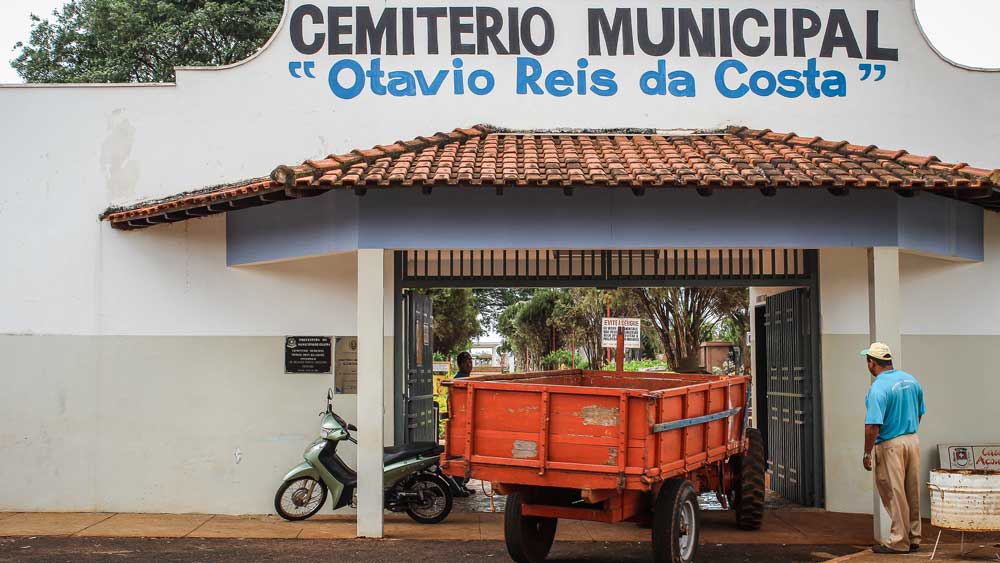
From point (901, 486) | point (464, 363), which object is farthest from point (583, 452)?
point (464, 363)

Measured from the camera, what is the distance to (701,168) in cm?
973

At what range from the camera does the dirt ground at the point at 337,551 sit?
9.19 meters

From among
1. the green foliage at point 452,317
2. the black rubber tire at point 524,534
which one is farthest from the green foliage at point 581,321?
the black rubber tire at point 524,534

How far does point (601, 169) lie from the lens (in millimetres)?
9680

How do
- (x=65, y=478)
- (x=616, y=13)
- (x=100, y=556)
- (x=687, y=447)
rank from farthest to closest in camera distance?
(x=616, y=13) → (x=65, y=478) → (x=100, y=556) → (x=687, y=447)

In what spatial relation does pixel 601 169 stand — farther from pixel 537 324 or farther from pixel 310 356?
pixel 537 324

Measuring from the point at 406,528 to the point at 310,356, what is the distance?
2382mm

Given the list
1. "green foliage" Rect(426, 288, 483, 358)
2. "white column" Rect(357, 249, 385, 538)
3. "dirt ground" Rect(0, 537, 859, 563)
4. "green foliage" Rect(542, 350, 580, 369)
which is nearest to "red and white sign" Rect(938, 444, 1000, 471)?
"dirt ground" Rect(0, 537, 859, 563)

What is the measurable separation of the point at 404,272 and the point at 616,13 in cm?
413

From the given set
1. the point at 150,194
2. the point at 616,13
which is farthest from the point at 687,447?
the point at 150,194

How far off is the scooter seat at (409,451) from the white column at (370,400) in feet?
1.90

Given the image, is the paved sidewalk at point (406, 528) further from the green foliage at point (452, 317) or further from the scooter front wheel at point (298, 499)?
the green foliage at point (452, 317)

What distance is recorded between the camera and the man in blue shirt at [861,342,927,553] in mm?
9039

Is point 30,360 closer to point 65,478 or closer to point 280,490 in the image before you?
point 65,478
